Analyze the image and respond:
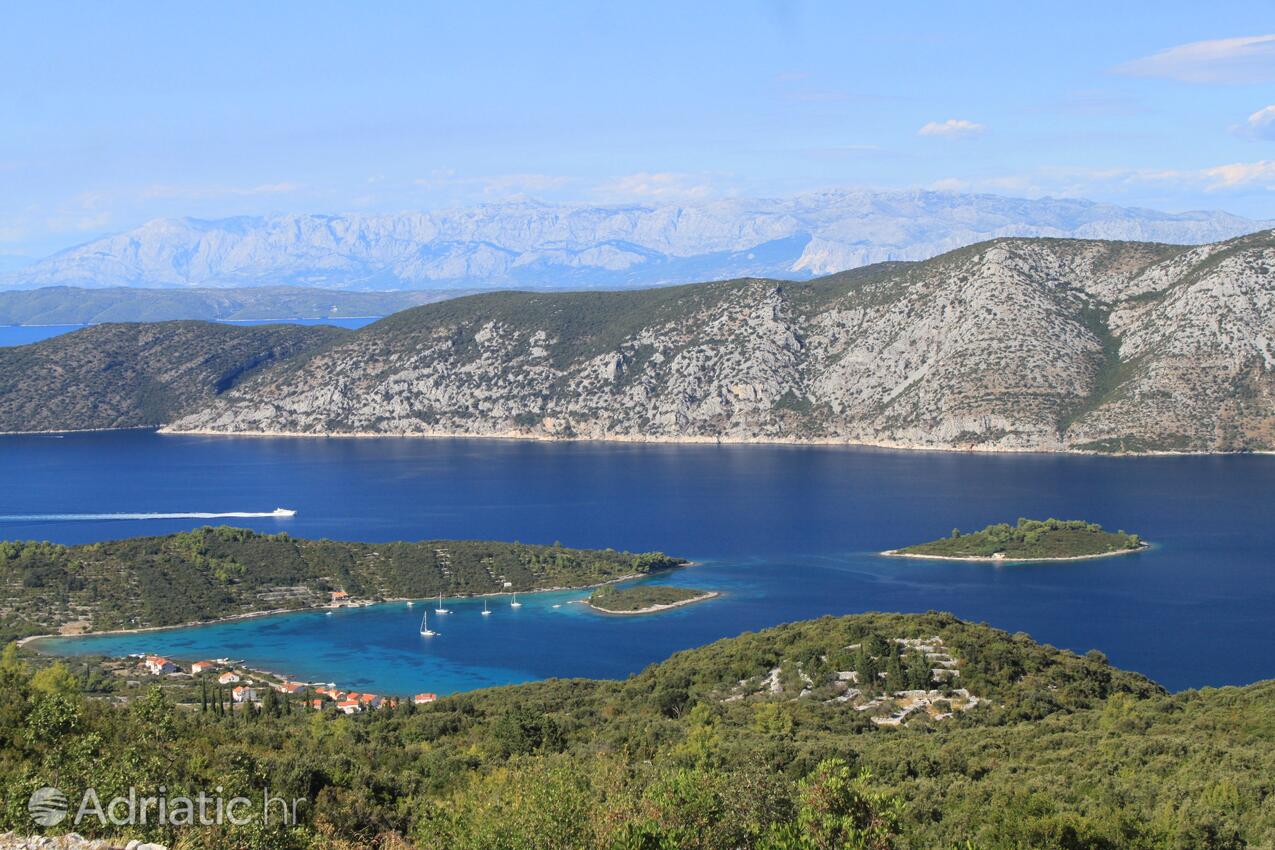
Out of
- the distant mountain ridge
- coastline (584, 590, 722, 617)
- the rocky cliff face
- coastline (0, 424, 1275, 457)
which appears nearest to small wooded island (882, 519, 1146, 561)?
coastline (584, 590, 722, 617)

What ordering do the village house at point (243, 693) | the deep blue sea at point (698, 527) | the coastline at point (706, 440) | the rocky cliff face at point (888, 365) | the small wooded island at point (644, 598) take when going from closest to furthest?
the village house at point (243, 693) → the deep blue sea at point (698, 527) → the small wooded island at point (644, 598) → the coastline at point (706, 440) → the rocky cliff face at point (888, 365)

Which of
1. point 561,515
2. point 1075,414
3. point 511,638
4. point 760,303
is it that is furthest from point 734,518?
point 760,303

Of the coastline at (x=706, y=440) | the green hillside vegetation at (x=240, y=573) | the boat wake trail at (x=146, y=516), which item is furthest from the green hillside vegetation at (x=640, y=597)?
the coastline at (x=706, y=440)

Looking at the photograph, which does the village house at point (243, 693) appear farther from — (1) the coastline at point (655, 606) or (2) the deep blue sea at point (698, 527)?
(1) the coastline at point (655, 606)

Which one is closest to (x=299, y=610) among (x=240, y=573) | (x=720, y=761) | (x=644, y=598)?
(x=240, y=573)

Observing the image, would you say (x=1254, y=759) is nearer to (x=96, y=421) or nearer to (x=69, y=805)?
(x=69, y=805)

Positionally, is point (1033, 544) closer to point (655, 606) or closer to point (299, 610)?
point (655, 606)
